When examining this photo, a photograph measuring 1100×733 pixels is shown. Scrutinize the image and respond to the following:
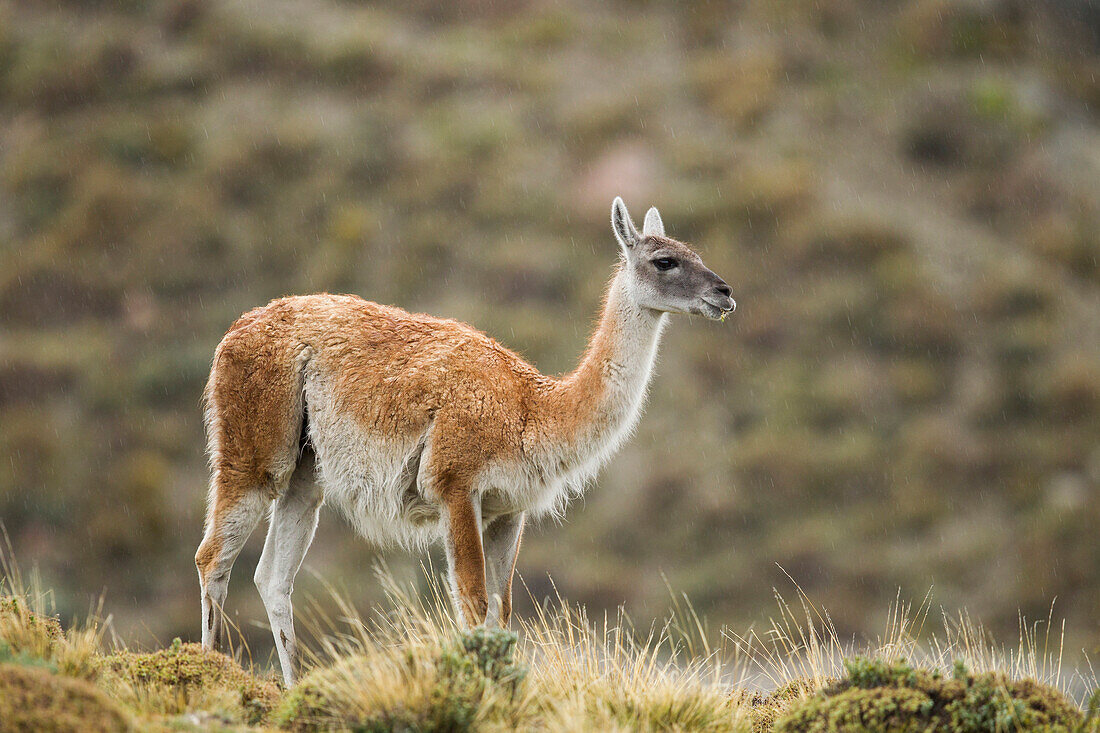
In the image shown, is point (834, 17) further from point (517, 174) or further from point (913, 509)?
point (913, 509)

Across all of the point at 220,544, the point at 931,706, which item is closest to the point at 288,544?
the point at 220,544

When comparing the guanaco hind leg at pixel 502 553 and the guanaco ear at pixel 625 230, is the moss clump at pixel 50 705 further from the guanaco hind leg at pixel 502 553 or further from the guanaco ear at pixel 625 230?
the guanaco ear at pixel 625 230

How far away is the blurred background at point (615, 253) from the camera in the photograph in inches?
852

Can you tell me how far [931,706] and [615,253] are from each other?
76.1 feet

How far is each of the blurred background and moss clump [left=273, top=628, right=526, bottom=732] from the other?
47.4ft

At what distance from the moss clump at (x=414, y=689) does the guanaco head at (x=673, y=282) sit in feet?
8.77

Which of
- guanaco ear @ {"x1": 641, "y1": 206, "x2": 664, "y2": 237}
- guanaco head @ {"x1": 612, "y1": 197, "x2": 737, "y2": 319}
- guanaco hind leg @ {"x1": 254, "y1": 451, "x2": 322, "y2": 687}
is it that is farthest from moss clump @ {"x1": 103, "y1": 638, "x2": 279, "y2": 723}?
guanaco ear @ {"x1": 641, "y1": 206, "x2": 664, "y2": 237}

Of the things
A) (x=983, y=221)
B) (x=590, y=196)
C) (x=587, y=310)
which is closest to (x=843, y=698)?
(x=587, y=310)

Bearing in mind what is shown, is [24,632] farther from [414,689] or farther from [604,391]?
[604,391]

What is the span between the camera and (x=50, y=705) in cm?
451

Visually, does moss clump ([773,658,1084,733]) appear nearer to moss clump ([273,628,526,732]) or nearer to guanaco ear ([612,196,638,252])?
moss clump ([273,628,526,732])

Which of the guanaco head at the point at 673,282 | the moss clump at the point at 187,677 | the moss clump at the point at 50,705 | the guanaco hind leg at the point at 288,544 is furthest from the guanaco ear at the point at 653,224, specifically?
the moss clump at the point at 50,705

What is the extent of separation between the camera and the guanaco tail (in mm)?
7027

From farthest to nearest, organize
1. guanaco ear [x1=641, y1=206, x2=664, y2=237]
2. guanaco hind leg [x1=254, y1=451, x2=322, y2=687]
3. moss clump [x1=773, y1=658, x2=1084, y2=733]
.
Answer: guanaco ear [x1=641, y1=206, x2=664, y2=237] → guanaco hind leg [x1=254, y1=451, x2=322, y2=687] → moss clump [x1=773, y1=658, x2=1084, y2=733]
